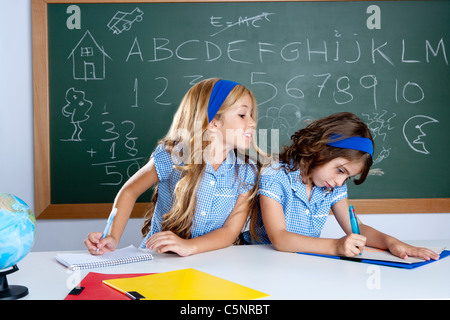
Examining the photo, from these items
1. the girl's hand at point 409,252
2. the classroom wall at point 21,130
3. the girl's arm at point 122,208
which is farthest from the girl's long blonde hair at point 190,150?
the classroom wall at point 21,130

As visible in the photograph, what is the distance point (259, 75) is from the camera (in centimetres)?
275

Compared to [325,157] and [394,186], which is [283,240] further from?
[394,186]

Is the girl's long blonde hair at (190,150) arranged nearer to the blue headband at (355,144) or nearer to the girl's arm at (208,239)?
the girl's arm at (208,239)

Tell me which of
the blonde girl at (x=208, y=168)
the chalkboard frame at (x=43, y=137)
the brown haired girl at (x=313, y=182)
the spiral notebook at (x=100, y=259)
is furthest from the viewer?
the chalkboard frame at (x=43, y=137)

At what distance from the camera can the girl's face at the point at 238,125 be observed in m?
1.63

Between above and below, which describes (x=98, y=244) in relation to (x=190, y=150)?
below

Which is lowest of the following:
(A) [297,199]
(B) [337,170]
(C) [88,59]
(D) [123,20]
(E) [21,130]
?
(A) [297,199]

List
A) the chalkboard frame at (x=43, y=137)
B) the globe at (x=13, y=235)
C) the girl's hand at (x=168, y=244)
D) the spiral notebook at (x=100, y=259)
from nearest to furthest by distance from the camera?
the globe at (x=13, y=235)
the spiral notebook at (x=100, y=259)
the girl's hand at (x=168, y=244)
the chalkboard frame at (x=43, y=137)

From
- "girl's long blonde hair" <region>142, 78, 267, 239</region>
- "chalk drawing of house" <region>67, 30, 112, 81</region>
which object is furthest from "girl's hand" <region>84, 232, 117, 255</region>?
"chalk drawing of house" <region>67, 30, 112, 81</region>

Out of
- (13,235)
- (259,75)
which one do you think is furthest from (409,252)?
(259,75)

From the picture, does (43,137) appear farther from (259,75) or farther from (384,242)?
(384,242)

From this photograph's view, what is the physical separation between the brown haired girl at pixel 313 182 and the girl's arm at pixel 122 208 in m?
0.45

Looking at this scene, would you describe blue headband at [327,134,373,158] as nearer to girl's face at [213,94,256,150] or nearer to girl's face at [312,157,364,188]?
girl's face at [312,157,364,188]

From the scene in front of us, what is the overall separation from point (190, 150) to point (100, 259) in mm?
Answer: 587
